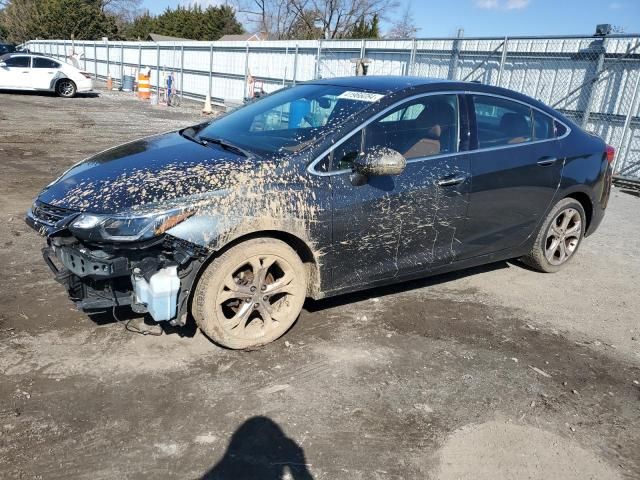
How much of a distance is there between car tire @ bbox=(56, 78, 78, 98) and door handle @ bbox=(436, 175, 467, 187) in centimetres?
2192

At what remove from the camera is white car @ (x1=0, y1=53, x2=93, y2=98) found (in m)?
21.0

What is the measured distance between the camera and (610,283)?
5.42 m

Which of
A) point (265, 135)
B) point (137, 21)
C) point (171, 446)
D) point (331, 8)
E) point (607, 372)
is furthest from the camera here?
point (137, 21)

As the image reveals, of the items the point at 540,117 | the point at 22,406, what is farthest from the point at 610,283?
the point at 22,406

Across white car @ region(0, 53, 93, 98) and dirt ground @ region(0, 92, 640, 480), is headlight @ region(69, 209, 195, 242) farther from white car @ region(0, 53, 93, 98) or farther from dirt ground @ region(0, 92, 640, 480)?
white car @ region(0, 53, 93, 98)

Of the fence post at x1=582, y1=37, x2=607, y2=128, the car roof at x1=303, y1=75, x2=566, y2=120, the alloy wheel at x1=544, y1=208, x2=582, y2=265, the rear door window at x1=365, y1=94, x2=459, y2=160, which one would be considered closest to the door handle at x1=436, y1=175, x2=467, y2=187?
the rear door window at x1=365, y1=94, x2=459, y2=160

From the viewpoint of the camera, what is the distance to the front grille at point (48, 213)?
3.25m

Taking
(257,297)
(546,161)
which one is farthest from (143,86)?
(257,297)

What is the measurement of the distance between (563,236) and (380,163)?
9.10ft

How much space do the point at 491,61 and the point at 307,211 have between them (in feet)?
35.4

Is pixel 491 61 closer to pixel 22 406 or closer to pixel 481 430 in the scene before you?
pixel 481 430

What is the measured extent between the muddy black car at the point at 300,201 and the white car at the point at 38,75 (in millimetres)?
20284

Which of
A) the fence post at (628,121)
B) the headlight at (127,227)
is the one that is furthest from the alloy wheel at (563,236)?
the fence post at (628,121)

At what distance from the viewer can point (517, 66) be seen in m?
12.2
